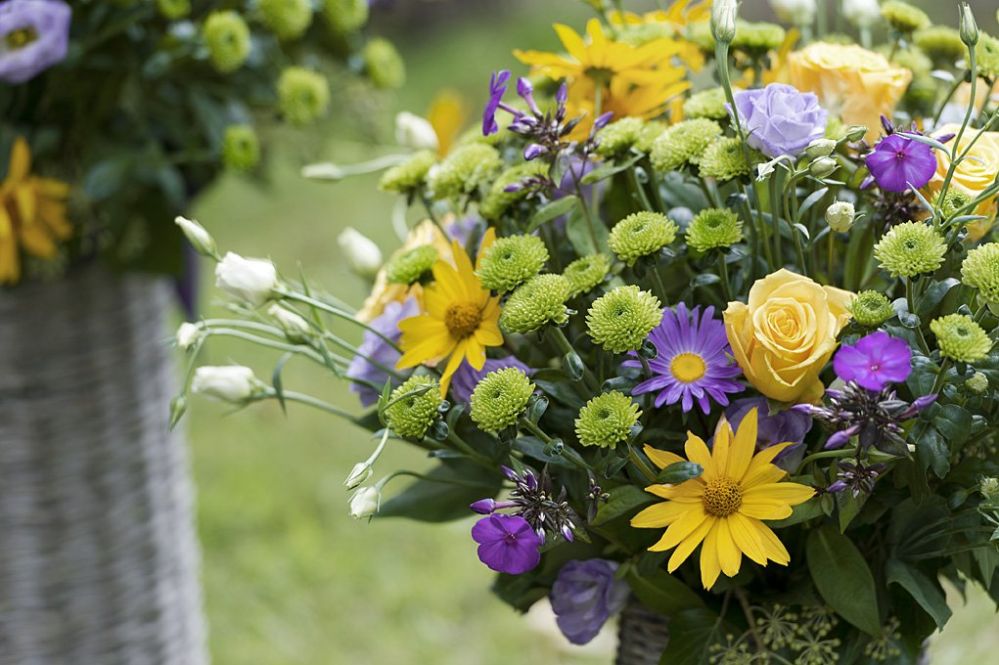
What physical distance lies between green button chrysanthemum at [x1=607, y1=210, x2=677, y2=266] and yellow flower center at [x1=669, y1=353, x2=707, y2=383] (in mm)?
42

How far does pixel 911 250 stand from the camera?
0.42m

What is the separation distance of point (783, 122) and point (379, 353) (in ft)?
0.69

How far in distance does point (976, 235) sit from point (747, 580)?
0.58ft

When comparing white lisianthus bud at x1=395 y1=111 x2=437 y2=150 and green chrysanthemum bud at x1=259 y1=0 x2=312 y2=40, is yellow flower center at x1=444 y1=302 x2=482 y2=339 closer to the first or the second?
white lisianthus bud at x1=395 y1=111 x2=437 y2=150

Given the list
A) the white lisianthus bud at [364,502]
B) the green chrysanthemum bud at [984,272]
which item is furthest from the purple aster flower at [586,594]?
the green chrysanthemum bud at [984,272]

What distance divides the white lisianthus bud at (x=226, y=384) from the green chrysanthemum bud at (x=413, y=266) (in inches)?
3.4

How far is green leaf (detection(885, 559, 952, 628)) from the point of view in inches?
18.5

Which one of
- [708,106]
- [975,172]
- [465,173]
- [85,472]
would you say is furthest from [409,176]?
[85,472]

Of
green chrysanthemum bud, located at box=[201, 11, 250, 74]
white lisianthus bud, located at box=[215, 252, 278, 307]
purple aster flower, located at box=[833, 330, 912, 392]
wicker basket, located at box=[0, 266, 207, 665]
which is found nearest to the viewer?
purple aster flower, located at box=[833, 330, 912, 392]

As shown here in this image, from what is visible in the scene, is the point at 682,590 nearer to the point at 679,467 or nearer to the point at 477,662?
the point at 679,467

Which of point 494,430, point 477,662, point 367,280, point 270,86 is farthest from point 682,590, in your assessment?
point 477,662

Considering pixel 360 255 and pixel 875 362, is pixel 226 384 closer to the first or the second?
pixel 360 255

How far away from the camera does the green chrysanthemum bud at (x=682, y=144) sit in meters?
0.47

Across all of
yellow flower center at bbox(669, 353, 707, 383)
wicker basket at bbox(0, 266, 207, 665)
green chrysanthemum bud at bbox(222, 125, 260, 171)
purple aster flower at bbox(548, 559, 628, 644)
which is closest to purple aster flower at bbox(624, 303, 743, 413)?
yellow flower center at bbox(669, 353, 707, 383)
